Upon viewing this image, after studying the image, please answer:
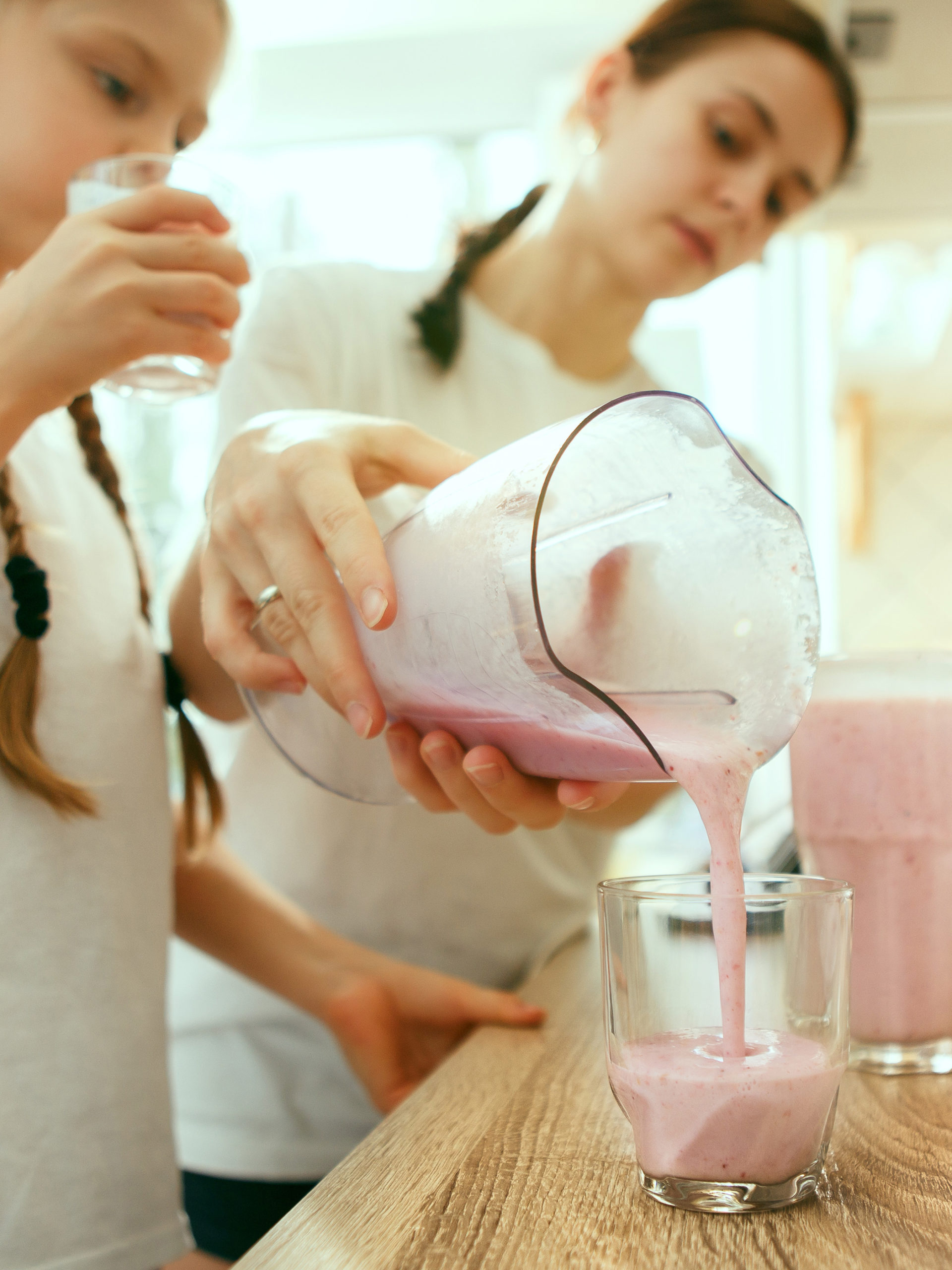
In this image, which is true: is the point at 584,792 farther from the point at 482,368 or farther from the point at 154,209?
the point at 482,368

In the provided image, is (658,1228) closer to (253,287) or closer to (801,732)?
(801,732)

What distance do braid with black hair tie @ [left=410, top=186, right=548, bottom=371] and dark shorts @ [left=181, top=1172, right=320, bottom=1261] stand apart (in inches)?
33.9

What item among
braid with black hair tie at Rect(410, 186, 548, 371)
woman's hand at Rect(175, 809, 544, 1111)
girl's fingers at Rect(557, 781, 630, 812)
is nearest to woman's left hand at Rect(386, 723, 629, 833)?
girl's fingers at Rect(557, 781, 630, 812)

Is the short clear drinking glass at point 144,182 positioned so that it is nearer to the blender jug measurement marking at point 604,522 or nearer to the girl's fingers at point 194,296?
the girl's fingers at point 194,296

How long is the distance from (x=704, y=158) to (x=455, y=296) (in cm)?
30

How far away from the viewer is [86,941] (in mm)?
744

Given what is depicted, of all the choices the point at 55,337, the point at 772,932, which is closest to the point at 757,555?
the point at 772,932

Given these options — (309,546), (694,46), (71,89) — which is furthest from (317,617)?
(694,46)

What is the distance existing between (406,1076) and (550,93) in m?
2.15

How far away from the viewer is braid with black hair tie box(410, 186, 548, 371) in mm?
1153

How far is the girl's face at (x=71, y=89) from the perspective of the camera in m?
0.77

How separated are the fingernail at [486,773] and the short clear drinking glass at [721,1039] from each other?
0.11 metres

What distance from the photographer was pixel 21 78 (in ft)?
2.52

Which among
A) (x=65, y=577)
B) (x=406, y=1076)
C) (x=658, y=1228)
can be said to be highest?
(x=65, y=577)
